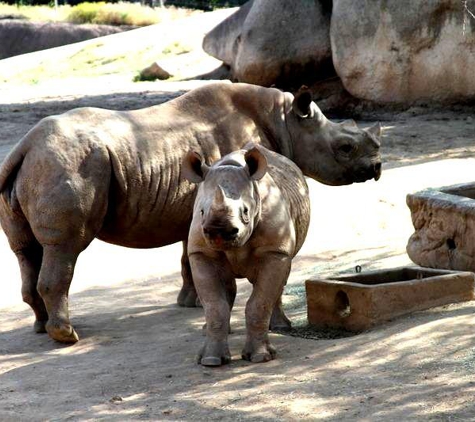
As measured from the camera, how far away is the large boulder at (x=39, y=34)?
3453 cm

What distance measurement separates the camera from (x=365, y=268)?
10.3 m

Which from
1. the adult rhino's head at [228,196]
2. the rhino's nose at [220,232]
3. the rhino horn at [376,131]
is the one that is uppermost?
the adult rhino's head at [228,196]

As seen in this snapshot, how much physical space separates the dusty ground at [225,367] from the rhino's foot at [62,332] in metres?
0.06

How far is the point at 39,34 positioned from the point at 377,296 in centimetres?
2861

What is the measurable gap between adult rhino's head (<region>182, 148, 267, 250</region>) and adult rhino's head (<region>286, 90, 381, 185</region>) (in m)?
2.19

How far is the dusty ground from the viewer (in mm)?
6543

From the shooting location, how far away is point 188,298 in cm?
972

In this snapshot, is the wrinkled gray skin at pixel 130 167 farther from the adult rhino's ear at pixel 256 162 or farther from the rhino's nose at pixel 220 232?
the rhino's nose at pixel 220 232

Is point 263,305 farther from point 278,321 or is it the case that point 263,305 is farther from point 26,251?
point 26,251

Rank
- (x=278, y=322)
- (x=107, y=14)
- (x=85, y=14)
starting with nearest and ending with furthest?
(x=278, y=322), (x=107, y=14), (x=85, y=14)

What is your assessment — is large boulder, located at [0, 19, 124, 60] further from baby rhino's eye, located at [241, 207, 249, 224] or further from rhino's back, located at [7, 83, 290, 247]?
baby rhino's eye, located at [241, 207, 249, 224]

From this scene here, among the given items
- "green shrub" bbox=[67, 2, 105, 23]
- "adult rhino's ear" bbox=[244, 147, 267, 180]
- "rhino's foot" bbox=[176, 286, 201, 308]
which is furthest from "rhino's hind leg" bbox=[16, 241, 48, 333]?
"green shrub" bbox=[67, 2, 105, 23]

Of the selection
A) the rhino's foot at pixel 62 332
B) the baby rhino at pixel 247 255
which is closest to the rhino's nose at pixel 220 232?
the baby rhino at pixel 247 255

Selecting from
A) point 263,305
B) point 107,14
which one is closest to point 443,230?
point 263,305
